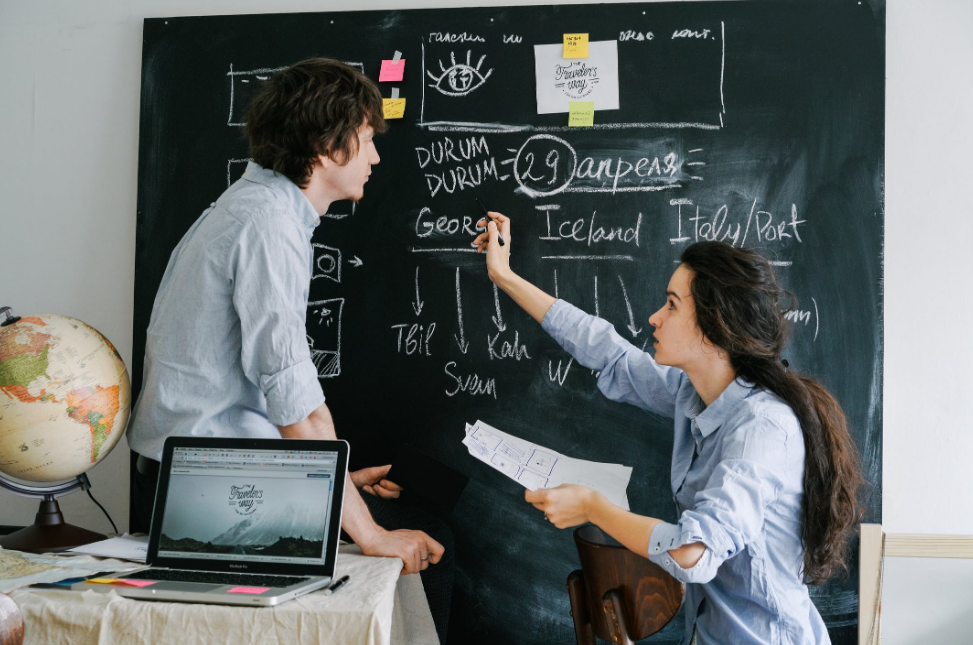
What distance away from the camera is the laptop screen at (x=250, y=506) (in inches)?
53.9

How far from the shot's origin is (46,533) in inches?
66.7

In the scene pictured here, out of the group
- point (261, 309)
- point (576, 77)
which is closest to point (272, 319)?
point (261, 309)

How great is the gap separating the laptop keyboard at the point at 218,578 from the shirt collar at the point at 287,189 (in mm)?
757

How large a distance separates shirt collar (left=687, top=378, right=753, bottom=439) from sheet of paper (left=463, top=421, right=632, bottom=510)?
0.47m

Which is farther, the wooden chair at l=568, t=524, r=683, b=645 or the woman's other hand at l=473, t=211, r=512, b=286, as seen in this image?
the woman's other hand at l=473, t=211, r=512, b=286

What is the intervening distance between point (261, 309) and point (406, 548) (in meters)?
0.59

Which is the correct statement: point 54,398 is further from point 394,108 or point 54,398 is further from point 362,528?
point 394,108

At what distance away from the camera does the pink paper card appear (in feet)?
7.16

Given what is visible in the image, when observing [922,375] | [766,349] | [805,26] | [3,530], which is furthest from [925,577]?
[3,530]

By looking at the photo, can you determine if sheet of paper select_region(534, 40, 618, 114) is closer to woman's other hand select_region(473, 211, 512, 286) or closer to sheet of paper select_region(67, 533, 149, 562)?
woman's other hand select_region(473, 211, 512, 286)

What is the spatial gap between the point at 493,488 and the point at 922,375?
4.32 ft

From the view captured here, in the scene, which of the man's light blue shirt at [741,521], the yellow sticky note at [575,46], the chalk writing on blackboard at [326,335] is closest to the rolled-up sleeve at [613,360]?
the man's light blue shirt at [741,521]

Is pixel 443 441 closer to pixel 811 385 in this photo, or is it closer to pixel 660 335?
pixel 660 335

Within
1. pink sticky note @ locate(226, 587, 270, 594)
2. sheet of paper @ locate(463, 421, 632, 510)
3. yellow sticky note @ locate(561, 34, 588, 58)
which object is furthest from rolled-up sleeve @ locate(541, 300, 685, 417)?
pink sticky note @ locate(226, 587, 270, 594)
